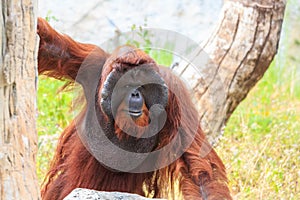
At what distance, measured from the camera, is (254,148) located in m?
4.69

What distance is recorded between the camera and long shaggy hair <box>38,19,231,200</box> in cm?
334

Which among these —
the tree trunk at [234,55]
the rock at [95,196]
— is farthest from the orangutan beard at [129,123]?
the tree trunk at [234,55]

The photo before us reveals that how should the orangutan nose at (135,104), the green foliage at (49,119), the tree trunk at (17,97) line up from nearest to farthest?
the tree trunk at (17,97)
the orangutan nose at (135,104)
the green foliage at (49,119)

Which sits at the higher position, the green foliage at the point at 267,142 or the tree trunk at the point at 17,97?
the tree trunk at the point at 17,97

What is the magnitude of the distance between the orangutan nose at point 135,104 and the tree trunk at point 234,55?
1.34m

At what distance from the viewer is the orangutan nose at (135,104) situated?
326cm

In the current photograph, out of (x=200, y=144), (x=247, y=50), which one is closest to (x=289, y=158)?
(x=247, y=50)

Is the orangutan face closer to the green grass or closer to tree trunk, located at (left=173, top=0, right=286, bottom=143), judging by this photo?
the green grass

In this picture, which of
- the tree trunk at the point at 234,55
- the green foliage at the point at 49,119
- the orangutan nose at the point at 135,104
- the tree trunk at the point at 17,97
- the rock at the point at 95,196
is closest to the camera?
the tree trunk at the point at 17,97

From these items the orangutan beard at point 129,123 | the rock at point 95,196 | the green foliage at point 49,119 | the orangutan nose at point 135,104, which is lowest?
the green foliage at point 49,119

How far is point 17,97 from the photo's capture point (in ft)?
7.52

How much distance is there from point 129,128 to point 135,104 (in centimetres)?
18

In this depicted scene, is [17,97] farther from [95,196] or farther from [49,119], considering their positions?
[49,119]

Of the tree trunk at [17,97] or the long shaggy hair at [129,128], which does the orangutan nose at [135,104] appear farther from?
the tree trunk at [17,97]
